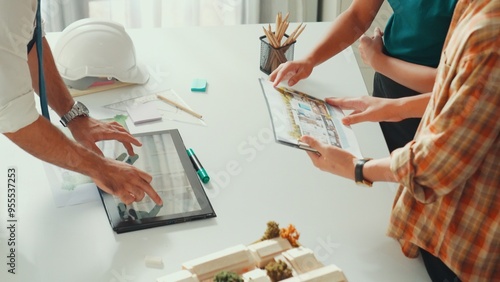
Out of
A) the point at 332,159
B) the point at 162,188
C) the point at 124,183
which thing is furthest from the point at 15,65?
the point at 332,159

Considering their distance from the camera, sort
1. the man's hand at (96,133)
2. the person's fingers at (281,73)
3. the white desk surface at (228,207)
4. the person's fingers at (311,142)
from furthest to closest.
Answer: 1. the person's fingers at (281,73)
2. the man's hand at (96,133)
3. the person's fingers at (311,142)
4. the white desk surface at (228,207)

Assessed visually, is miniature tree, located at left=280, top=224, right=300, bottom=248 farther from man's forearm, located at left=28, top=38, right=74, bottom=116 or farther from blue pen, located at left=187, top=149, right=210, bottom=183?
man's forearm, located at left=28, top=38, right=74, bottom=116

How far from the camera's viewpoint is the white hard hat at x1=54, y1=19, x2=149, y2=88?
5.61 ft

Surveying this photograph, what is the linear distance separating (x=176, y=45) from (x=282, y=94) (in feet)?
1.55

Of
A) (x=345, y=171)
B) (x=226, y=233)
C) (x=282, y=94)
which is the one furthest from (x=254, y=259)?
(x=282, y=94)

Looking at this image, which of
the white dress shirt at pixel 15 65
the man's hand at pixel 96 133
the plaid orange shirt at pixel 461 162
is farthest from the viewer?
the man's hand at pixel 96 133

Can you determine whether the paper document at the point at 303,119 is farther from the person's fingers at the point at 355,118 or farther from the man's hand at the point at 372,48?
the man's hand at the point at 372,48

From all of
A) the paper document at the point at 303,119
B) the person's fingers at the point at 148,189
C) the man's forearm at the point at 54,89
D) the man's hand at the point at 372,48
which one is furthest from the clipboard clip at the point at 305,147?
the man's forearm at the point at 54,89

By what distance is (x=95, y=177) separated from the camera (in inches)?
52.3

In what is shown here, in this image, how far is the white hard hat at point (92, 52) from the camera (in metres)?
1.71

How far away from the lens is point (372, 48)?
1.77 meters

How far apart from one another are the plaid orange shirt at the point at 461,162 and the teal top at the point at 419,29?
0.39m

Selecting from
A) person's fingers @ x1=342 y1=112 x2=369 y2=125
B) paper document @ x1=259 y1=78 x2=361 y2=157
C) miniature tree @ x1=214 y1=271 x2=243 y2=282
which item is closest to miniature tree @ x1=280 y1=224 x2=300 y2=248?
miniature tree @ x1=214 y1=271 x2=243 y2=282

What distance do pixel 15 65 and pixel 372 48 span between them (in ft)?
3.23
